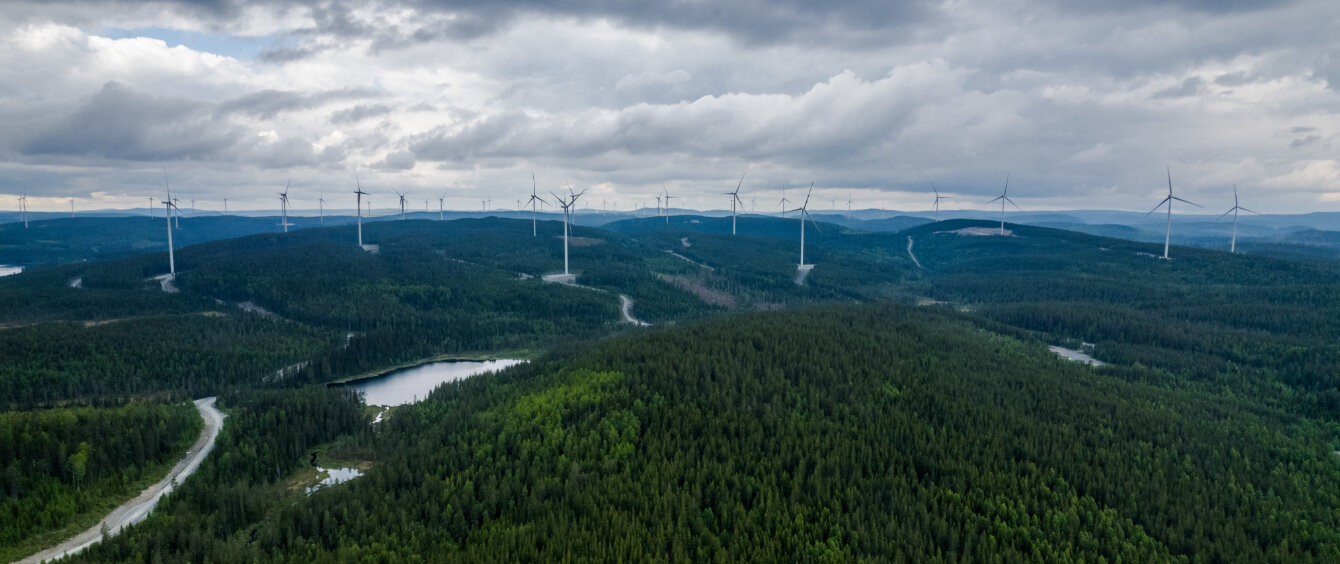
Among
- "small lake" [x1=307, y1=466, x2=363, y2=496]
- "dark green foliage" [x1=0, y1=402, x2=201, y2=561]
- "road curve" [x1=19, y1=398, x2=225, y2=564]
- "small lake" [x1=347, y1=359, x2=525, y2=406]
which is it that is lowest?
"small lake" [x1=347, y1=359, x2=525, y2=406]

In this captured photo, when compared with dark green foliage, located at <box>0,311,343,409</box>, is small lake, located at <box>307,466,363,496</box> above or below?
below

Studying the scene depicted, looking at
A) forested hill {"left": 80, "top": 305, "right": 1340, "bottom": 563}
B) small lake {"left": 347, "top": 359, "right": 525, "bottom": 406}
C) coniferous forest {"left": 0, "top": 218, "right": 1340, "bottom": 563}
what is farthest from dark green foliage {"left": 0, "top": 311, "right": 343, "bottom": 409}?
forested hill {"left": 80, "top": 305, "right": 1340, "bottom": 563}

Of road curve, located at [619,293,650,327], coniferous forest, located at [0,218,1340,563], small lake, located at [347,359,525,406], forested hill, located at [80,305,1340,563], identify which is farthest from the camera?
road curve, located at [619,293,650,327]

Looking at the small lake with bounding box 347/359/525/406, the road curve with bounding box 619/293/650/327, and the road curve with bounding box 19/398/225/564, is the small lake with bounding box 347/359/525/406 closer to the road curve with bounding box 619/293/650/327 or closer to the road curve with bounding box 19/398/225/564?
the road curve with bounding box 19/398/225/564

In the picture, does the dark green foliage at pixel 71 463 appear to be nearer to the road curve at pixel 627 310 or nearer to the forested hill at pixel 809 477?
the forested hill at pixel 809 477

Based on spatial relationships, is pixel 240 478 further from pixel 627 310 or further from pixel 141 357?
pixel 627 310

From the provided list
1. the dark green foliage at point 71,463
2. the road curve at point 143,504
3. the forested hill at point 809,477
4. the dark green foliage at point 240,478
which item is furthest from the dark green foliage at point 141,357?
the forested hill at point 809,477

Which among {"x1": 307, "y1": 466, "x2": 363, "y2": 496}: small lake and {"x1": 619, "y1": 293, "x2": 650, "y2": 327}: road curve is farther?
{"x1": 619, "y1": 293, "x2": 650, "y2": 327}: road curve

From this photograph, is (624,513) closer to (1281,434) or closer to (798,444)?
(798,444)
